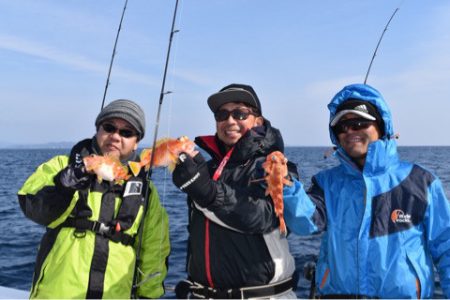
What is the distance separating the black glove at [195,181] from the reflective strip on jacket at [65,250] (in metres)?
0.99

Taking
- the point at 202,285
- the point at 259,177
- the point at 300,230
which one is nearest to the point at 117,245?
the point at 202,285

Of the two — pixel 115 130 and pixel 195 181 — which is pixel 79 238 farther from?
pixel 195 181

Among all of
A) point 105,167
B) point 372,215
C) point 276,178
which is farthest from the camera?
point 105,167

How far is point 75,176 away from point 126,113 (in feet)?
2.91

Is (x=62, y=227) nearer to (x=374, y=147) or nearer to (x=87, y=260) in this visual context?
(x=87, y=260)

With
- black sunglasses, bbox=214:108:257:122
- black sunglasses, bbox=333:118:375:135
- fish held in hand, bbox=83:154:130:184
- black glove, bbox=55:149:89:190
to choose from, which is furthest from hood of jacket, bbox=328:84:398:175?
black glove, bbox=55:149:89:190

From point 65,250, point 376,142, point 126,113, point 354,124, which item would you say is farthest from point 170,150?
point 376,142

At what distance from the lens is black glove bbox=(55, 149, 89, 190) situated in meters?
3.57

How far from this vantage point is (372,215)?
135 inches

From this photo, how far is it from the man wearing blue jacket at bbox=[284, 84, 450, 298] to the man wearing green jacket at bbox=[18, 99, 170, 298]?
1696 mm

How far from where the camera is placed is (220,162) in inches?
153

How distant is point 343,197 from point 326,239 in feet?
1.48

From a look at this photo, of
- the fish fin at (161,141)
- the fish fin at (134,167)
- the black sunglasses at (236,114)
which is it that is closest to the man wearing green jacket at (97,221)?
the fish fin at (134,167)

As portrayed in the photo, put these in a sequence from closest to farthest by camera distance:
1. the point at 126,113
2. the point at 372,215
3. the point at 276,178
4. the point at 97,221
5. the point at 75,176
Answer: the point at 276,178 → the point at 372,215 → the point at 75,176 → the point at 97,221 → the point at 126,113
